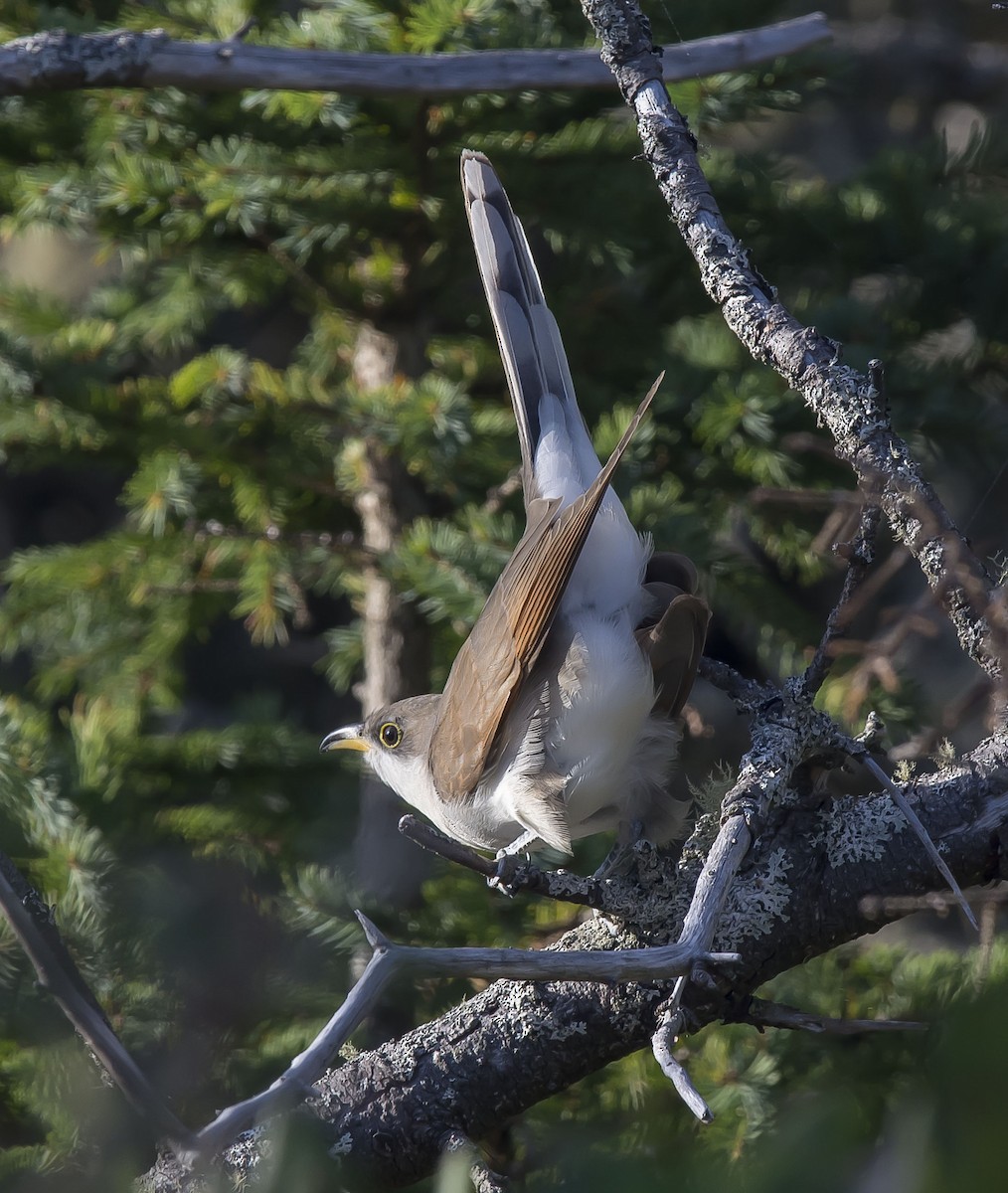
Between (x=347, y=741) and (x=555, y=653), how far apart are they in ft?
2.78

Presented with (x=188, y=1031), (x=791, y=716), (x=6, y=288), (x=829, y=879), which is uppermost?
(x=6, y=288)

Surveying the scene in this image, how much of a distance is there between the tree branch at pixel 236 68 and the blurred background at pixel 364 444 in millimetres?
103

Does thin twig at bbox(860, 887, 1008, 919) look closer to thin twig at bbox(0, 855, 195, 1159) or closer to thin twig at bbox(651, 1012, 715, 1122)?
thin twig at bbox(651, 1012, 715, 1122)

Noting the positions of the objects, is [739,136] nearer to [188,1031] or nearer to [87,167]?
[87,167]

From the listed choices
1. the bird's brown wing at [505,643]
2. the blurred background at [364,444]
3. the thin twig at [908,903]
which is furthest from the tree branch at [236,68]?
the thin twig at [908,903]

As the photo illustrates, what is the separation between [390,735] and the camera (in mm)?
2602

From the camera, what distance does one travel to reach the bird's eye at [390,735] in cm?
258

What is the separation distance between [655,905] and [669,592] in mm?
710

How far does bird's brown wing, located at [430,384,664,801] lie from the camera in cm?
200

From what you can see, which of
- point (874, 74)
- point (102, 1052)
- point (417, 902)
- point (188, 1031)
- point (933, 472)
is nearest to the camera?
point (102, 1052)

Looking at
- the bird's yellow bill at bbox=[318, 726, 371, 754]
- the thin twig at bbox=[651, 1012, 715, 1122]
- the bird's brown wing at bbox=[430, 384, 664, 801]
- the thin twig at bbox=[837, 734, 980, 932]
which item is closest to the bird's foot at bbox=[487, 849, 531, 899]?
the thin twig at bbox=[651, 1012, 715, 1122]

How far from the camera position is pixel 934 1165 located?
0.62m

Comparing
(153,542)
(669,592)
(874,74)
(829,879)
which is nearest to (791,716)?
(829,879)

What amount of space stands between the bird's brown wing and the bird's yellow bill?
459 millimetres
